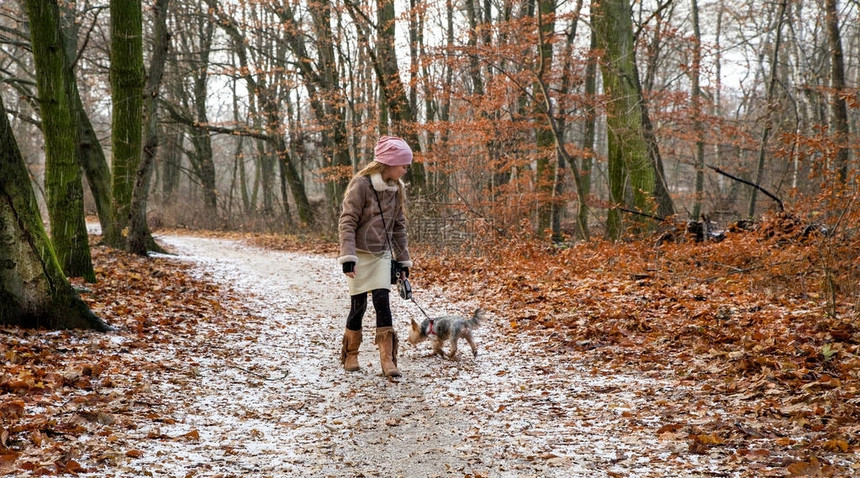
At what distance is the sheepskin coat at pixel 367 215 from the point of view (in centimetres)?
591

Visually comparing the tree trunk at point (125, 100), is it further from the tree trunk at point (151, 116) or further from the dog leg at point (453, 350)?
the dog leg at point (453, 350)

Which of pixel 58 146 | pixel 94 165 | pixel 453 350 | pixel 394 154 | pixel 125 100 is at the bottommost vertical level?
pixel 453 350

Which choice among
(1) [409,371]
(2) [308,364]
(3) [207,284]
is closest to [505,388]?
(1) [409,371]

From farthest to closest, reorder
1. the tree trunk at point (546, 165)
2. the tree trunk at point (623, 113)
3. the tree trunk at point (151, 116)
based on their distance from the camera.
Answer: the tree trunk at point (546, 165) → the tree trunk at point (623, 113) → the tree trunk at point (151, 116)

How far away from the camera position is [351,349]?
20.8ft

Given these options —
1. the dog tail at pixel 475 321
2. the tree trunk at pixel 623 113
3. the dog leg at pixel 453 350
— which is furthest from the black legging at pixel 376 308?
the tree trunk at pixel 623 113

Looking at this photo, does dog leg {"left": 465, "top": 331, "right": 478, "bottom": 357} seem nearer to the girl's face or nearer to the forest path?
the forest path

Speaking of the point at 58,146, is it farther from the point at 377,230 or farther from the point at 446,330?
the point at 446,330

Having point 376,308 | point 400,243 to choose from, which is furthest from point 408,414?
point 400,243

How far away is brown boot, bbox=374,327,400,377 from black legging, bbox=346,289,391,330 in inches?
2.9

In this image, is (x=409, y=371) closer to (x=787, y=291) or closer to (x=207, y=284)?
(x=787, y=291)

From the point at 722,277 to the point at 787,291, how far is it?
0.88m

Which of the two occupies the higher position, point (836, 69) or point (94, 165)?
point (836, 69)

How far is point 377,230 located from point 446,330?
137 cm
